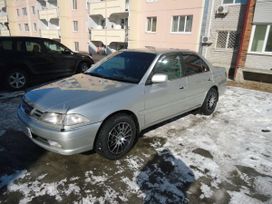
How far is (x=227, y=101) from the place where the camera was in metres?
6.84

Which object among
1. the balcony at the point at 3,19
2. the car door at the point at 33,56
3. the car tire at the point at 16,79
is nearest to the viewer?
the car tire at the point at 16,79

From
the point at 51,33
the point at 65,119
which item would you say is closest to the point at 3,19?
the point at 51,33

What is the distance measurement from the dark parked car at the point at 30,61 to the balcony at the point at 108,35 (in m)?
12.4

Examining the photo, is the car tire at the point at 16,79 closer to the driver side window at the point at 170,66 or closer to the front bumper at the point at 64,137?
the front bumper at the point at 64,137

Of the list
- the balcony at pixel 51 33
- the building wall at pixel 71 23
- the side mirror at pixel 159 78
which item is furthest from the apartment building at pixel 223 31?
the balcony at pixel 51 33

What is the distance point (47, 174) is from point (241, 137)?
3666 mm

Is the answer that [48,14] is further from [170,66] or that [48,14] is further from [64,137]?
[64,137]

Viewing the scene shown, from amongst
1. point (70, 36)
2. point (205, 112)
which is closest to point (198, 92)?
point (205, 112)

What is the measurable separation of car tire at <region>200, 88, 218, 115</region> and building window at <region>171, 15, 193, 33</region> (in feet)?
35.1

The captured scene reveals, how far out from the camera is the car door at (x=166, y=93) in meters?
3.61

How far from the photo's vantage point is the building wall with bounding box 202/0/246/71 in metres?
12.1

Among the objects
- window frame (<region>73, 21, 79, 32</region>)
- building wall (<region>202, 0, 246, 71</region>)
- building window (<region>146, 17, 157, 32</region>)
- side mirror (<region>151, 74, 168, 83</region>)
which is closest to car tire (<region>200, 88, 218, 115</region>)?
side mirror (<region>151, 74, 168, 83</region>)

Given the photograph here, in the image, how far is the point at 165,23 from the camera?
16141 millimetres

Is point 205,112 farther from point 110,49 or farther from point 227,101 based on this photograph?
point 110,49
